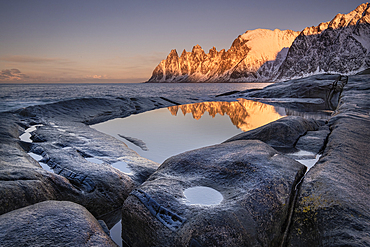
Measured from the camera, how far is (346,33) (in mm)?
95438

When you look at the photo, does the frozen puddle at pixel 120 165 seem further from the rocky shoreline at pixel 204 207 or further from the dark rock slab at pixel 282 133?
the dark rock slab at pixel 282 133

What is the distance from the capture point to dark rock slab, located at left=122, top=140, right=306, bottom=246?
200 centimetres

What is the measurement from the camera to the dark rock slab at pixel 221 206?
1999 millimetres

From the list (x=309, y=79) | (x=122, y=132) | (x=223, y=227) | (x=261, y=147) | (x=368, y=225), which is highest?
(x=309, y=79)

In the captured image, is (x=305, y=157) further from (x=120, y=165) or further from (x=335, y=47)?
(x=335, y=47)

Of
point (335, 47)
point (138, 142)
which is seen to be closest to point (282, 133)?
point (138, 142)

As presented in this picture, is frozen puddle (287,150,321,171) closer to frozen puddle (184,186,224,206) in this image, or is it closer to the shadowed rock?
frozen puddle (184,186,224,206)

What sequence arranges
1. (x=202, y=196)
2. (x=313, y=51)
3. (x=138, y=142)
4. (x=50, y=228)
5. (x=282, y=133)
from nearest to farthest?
(x=50, y=228)
(x=202, y=196)
(x=282, y=133)
(x=138, y=142)
(x=313, y=51)

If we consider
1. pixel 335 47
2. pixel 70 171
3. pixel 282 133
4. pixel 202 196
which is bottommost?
pixel 70 171

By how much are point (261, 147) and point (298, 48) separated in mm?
142357

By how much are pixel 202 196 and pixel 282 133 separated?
404 centimetres

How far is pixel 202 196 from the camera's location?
8.04 ft

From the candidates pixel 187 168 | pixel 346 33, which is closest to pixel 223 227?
pixel 187 168

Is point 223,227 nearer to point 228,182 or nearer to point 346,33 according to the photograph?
point 228,182
